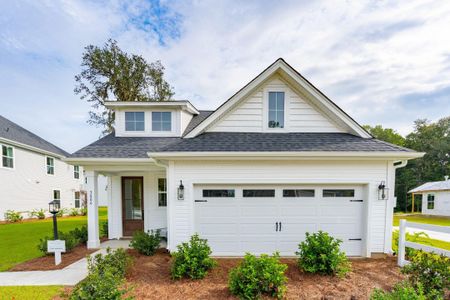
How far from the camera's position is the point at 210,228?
6.47 meters

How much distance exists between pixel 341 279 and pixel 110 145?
8.34 meters

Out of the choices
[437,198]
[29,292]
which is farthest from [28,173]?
[437,198]

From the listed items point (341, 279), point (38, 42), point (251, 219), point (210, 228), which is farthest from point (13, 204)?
point (341, 279)

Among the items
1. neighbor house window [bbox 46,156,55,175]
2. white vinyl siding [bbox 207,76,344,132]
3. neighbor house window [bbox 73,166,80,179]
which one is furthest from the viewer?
neighbor house window [bbox 73,166,80,179]

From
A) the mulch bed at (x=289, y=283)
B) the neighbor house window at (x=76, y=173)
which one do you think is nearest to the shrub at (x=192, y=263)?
the mulch bed at (x=289, y=283)

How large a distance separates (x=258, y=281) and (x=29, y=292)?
489 centimetres

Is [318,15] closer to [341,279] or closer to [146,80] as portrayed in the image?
[341,279]

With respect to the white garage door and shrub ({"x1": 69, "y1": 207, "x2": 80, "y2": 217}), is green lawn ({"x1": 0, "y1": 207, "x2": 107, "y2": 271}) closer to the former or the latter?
the white garage door

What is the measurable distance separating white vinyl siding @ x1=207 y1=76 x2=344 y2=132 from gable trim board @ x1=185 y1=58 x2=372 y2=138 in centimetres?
24

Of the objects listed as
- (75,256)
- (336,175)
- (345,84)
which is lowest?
(75,256)

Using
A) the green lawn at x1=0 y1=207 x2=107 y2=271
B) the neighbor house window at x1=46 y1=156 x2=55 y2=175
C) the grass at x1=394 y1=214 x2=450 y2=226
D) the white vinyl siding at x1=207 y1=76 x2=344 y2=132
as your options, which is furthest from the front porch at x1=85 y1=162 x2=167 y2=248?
the grass at x1=394 y1=214 x2=450 y2=226

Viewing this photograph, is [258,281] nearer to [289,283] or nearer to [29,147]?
[289,283]

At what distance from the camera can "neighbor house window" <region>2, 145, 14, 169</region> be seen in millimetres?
14278

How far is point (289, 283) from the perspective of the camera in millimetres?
4707
